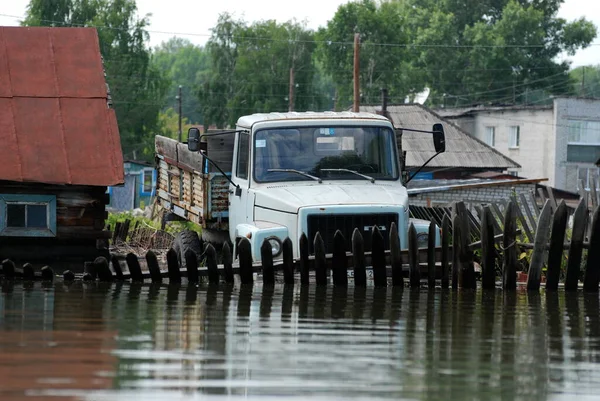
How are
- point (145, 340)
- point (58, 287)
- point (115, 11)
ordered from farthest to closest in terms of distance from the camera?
1. point (115, 11)
2. point (58, 287)
3. point (145, 340)

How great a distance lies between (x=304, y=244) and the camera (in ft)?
46.8

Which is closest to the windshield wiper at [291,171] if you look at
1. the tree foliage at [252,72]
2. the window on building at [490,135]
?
the window on building at [490,135]

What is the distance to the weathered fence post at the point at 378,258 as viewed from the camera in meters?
14.2

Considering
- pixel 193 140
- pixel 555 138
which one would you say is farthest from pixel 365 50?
pixel 193 140

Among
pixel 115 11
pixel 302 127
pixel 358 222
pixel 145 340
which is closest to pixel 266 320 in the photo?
pixel 145 340

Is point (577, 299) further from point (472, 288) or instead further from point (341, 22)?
point (341, 22)

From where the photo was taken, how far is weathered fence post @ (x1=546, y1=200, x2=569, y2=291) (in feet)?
45.5

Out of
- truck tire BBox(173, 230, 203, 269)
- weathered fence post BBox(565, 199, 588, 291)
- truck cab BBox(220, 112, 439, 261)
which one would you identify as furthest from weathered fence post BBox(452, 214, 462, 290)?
truck tire BBox(173, 230, 203, 269)

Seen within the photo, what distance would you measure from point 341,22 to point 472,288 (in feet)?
248

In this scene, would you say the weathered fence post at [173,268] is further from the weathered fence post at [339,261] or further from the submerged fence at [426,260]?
the weathered fence post at [339,261]

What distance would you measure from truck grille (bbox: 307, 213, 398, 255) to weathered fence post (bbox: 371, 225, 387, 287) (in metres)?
0.22

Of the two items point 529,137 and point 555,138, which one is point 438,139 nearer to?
point 555,138

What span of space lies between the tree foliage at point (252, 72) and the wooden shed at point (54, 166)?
65.0 metres

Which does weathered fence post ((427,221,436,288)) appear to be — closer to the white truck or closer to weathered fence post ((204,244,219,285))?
the white truck
